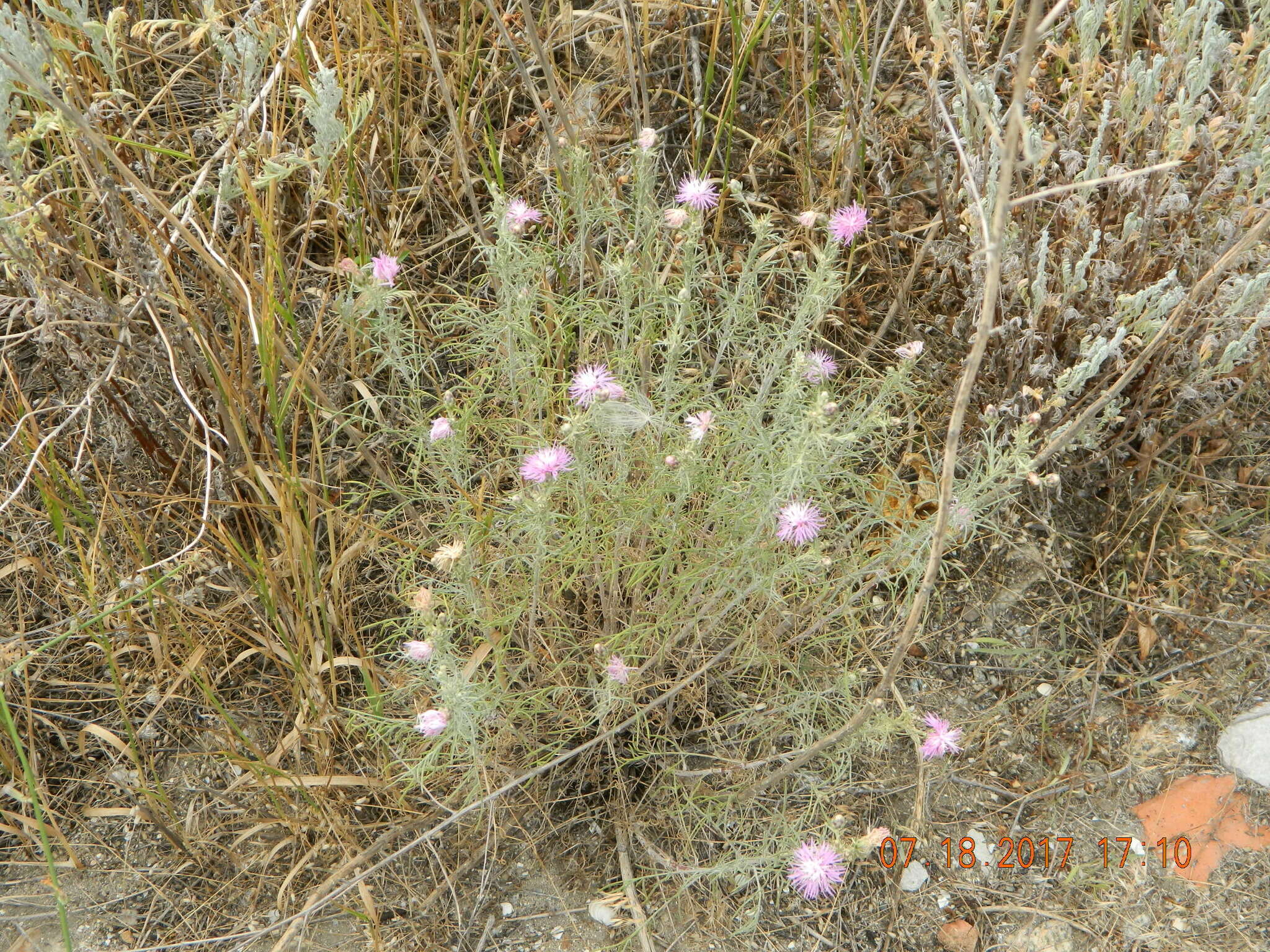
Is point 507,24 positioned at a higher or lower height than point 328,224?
higher

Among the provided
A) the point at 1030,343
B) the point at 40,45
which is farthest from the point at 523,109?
the point at 1030,343

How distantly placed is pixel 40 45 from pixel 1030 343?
80.7 inches

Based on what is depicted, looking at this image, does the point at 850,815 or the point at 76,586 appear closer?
the point at 850,815

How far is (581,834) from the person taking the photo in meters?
2.11

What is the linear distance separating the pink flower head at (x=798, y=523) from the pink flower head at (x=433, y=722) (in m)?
0.65

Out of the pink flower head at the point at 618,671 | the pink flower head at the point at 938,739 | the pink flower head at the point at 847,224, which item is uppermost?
the pink flower head at the point at 847,224

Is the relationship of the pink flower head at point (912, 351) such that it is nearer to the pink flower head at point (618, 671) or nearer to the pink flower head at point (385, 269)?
the pink flower head at point (618, 671)

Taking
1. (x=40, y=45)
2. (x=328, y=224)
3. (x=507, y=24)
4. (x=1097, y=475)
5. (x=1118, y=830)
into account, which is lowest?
(x=1118, y=830)

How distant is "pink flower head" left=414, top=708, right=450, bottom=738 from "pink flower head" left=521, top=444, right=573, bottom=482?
0.43m

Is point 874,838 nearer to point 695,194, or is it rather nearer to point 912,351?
point 912,351

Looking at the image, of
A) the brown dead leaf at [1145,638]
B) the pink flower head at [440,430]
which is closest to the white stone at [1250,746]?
the brown dead leaf at [1145,638]

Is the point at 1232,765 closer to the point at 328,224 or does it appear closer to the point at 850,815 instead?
the point at 850,815

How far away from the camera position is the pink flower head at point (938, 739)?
1.88 meters

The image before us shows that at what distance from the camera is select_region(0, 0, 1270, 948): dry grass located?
206 cm
